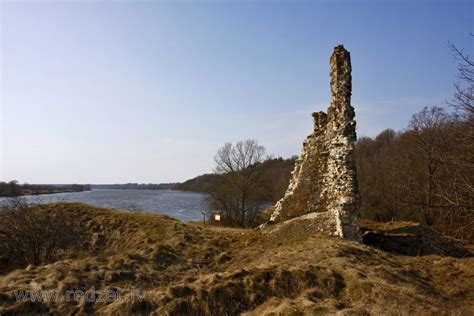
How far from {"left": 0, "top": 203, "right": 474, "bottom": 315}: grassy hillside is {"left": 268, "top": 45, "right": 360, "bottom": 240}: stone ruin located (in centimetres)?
91

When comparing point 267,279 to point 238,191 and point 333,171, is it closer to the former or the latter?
point 333,171

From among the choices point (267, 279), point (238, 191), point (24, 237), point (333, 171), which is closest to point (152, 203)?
point (238, 191)

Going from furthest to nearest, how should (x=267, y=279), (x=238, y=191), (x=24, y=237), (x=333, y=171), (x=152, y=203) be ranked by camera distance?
1. (x=152, y=203)
2. (x=238, y=191)
3. (x=333, y=171)
4. (x=24, y=237)
5. (x=267, y=279)

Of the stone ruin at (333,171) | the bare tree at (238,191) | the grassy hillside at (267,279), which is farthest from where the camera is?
the bare tree at (238,191)

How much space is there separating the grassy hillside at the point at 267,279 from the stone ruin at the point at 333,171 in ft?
2.99

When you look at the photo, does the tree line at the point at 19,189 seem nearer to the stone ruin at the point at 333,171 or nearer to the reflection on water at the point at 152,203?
the reflection on water at the point at 152,203

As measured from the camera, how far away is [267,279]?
734 cm

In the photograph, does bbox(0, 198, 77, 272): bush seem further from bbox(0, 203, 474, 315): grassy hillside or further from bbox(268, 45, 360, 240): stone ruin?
bbox(268, 45, 360, 240): stone ruin

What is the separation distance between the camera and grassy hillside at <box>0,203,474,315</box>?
6141 millimetres

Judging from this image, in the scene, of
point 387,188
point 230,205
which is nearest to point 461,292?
point 387,188

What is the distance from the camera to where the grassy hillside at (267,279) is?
20.1ft

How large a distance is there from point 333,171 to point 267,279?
20.2ft

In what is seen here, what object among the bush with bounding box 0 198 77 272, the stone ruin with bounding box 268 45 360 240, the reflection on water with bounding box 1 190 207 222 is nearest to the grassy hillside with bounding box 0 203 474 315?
the stone ruin with bounding box 268 45 360 240

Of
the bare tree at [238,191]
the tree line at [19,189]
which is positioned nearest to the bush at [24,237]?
the tree line at [19,189]
